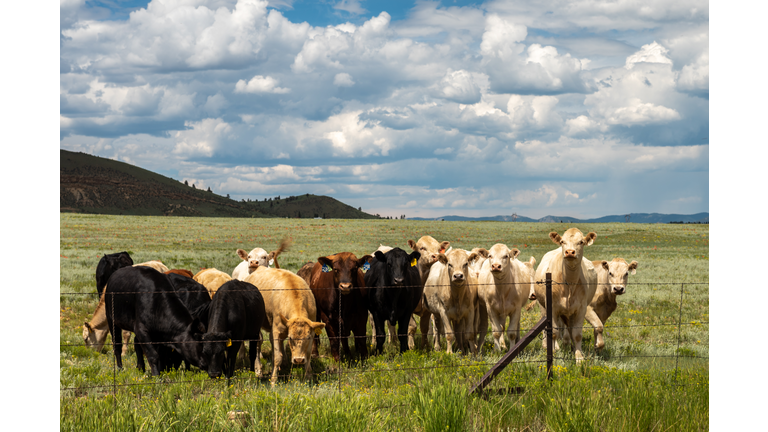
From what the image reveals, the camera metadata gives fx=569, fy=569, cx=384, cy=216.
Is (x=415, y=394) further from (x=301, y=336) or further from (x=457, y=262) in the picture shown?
(x=457, y=262)

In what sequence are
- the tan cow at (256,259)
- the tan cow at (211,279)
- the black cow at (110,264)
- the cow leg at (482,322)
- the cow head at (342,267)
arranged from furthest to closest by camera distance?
the tan cow at (256,259)
the black cow at (110,264)
the cow leg at (482,322)
the tan cow at (211,279)
the cow head at (342,267)

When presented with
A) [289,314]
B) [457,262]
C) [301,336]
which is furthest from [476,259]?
[301,336]

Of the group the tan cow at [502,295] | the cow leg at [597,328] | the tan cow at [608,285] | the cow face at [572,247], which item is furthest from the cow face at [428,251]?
the tan cow at [608,285]

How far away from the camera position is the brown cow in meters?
10.4

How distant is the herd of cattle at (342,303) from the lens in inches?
343

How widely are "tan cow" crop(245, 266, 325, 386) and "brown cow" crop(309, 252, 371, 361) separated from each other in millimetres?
772

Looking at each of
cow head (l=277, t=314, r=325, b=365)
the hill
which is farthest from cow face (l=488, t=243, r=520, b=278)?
the hill

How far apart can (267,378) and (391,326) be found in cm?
327

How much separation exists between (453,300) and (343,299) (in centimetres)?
223

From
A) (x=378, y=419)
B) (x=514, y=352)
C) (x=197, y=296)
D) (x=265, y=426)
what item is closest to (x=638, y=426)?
(x=514, y=352)

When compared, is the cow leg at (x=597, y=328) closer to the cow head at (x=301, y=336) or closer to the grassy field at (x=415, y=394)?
the grassy field at (x=415, y=394)

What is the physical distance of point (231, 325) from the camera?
8.65 meters

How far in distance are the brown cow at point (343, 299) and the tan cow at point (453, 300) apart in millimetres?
1481

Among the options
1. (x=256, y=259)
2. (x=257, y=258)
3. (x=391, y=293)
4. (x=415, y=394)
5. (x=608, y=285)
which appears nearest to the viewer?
(x=415, y=394)
